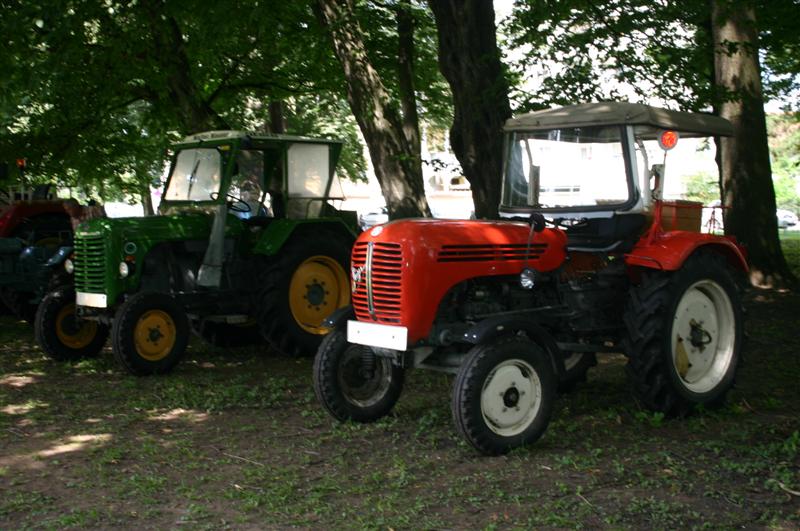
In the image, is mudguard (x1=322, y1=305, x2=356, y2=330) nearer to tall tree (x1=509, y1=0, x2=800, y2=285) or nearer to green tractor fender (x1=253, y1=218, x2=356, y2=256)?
green tractor fender (x1=253, y1=218, x2=356, y2=256)

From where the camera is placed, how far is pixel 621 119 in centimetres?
677

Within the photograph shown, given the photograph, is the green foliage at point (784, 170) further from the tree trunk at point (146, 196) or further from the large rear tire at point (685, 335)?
the large rear tire at point (685, 335)

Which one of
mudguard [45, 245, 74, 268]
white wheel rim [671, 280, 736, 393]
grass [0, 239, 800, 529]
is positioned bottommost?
grass [0, 239, 800, 529]

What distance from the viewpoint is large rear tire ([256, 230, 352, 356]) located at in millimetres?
9641

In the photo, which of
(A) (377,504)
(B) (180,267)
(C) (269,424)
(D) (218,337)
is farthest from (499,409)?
(D) (218,337)

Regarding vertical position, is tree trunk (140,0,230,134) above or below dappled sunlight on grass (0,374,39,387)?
above

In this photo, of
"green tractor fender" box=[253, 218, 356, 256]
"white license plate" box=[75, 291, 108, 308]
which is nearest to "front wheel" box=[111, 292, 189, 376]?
"white license plate" box=[75, 291, 108, 308]

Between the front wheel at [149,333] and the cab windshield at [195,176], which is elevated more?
the cab windshield at [195,176]

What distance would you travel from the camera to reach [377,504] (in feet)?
16.6

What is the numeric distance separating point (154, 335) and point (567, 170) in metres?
3.94

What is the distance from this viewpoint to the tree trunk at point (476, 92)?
10.4 metres

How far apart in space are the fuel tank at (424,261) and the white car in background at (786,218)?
48.8 meters

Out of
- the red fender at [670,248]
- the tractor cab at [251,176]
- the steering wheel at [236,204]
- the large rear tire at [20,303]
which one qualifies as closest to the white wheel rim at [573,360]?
the red fender at [670,248]

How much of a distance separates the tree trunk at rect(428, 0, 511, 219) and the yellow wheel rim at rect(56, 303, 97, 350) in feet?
13.3
